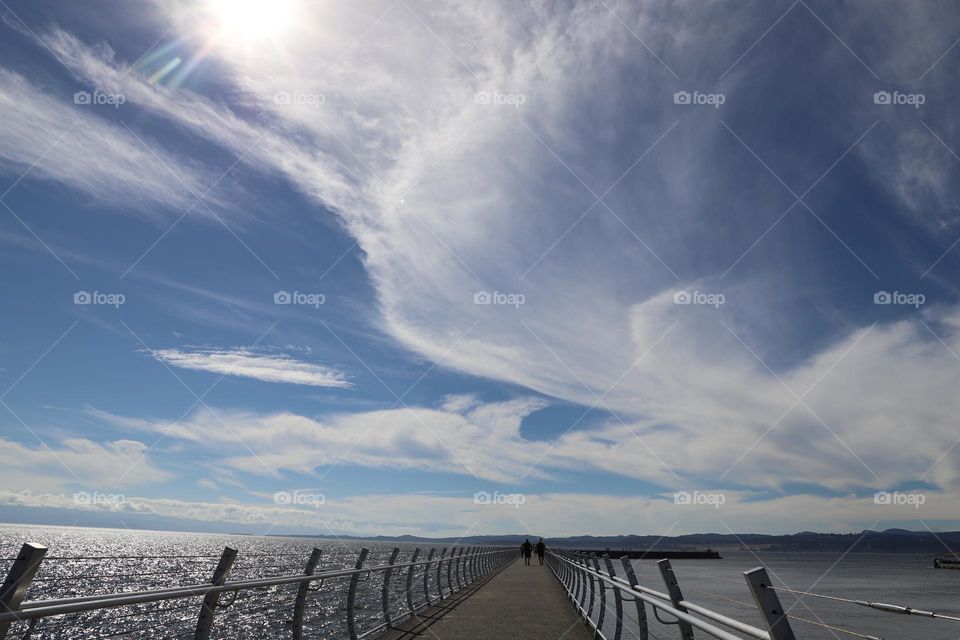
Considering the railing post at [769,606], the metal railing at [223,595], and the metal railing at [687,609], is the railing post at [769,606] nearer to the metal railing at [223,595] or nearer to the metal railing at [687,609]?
the metal railing at [687,609]

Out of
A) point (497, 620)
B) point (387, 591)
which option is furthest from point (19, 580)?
point (497, 620)

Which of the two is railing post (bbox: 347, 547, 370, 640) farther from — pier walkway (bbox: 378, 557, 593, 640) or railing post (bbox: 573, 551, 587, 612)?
railing post (bbox: 573, 551, 587, 612)

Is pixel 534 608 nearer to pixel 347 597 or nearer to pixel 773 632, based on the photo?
pixel 347 597

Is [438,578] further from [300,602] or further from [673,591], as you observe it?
[673,591]

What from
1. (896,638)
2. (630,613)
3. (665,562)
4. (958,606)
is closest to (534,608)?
(630,613)

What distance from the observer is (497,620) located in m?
10.8

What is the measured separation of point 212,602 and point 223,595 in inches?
13.7

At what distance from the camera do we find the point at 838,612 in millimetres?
46969

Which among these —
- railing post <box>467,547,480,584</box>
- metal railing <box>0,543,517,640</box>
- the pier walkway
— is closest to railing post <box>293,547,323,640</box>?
metal railing <box>0,543,517,640</box>

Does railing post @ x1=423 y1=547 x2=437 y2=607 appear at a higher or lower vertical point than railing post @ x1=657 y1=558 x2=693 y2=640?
higher

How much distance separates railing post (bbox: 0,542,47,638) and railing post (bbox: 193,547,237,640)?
182 centimetres

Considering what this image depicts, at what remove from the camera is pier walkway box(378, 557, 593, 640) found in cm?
907

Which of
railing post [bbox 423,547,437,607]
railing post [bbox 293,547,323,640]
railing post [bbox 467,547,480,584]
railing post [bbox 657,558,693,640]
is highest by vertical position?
railing post [bbox 467,547,480,584]

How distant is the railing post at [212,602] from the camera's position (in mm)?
4668
